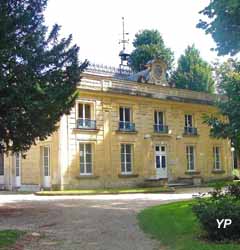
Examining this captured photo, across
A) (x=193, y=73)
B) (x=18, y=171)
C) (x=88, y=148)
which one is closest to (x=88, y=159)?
(x=88, y=148)

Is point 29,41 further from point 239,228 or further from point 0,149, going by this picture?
point 239,228

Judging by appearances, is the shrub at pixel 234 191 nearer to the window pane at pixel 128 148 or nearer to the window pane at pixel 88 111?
the window pane at pixel 88 111

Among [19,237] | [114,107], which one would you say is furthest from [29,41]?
[114,107]

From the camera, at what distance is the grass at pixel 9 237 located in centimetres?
847

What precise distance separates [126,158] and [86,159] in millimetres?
3227

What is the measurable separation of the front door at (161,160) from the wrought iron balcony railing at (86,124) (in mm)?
5657

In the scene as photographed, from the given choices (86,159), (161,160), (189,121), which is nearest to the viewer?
(86,159)

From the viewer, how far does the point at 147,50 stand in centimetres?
4453

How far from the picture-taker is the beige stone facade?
85.9ft

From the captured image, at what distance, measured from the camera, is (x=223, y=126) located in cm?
1304

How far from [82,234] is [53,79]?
605cm

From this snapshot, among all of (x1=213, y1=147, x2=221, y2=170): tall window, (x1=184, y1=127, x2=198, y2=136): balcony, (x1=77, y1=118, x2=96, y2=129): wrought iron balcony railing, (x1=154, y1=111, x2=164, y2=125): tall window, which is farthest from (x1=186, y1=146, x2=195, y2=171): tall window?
(x1=77, y1=118, x2=96, y2=129): wrought iron balcony railing

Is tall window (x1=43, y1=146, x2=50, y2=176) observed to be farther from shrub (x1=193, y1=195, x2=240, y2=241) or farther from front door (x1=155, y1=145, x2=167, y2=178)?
shrub (x1=193, y1=195, x2=240, y2=241)

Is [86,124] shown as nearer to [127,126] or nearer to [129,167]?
[127,126]
